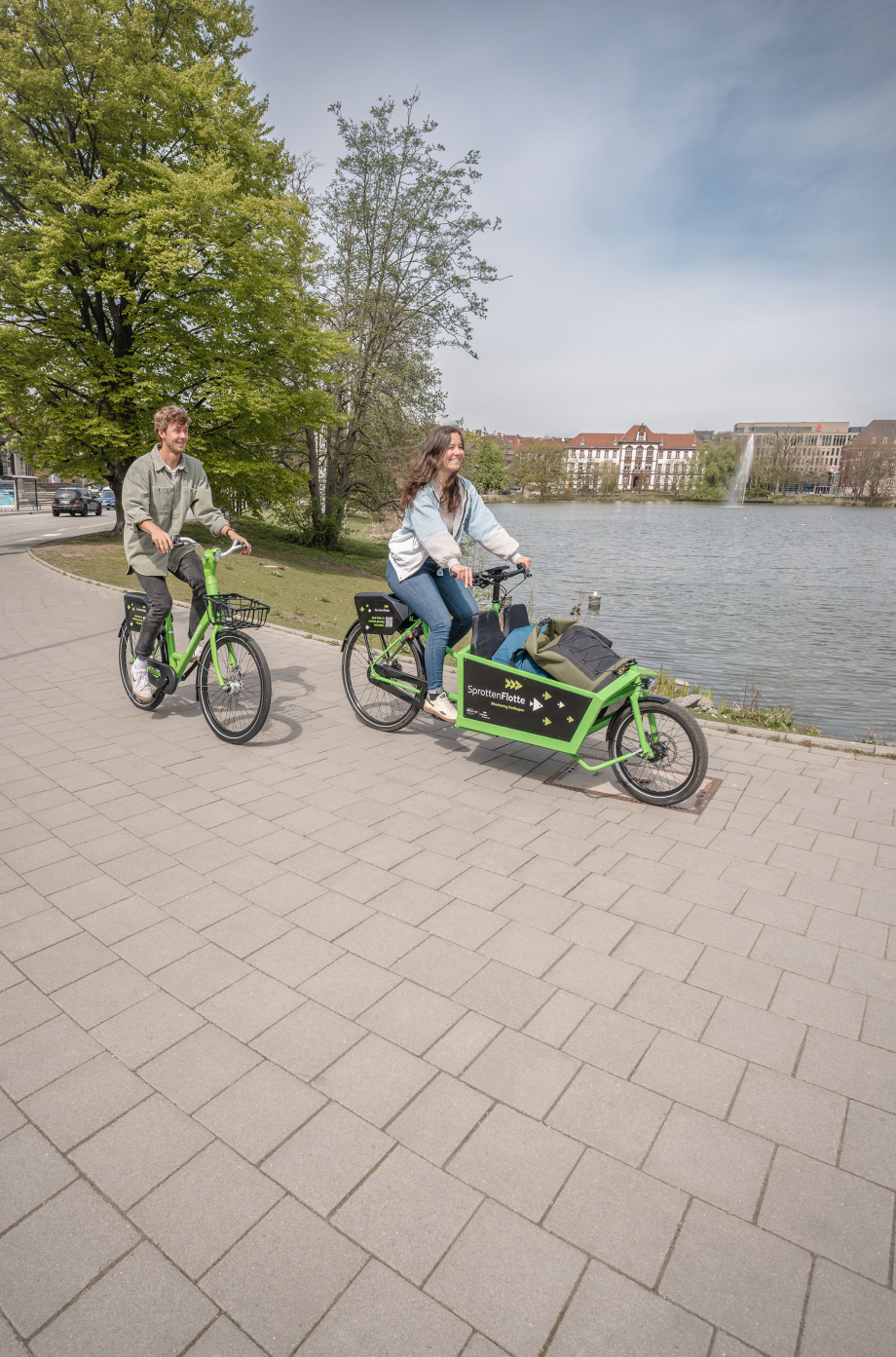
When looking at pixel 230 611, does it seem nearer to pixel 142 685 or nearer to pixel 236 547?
pixel 236 547

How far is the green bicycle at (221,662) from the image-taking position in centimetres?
509

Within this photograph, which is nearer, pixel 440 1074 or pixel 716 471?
pixel 440 1074

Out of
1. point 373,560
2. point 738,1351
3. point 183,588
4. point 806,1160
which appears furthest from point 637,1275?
point 373,560

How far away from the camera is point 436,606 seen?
5.07 meters

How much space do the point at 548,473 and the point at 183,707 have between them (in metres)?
137

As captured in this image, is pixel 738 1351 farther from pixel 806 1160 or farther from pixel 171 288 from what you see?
pixel 171 288

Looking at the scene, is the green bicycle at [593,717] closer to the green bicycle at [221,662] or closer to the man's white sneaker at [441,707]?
the man's white sneaker at [441,707]

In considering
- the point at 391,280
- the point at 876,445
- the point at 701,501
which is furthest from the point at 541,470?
the point at 391,280

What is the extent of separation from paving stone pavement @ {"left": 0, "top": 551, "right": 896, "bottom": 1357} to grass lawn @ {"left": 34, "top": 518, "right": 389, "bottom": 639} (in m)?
5.86

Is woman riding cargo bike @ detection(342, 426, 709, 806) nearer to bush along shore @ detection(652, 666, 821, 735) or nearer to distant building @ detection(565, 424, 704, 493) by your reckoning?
bush along shore @ detection(652, 666, 821, 735)

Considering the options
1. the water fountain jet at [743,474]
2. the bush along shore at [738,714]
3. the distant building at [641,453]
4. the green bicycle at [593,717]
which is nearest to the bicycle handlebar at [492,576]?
the green bicycle at [593,717]

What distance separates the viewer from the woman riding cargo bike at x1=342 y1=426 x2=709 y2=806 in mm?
4422

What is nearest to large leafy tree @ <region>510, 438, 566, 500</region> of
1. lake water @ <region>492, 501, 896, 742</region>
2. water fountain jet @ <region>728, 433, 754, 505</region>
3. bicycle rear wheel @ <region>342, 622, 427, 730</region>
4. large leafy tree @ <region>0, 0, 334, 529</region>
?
water fountain jet @ <region>728, 433, 754, 505</region>

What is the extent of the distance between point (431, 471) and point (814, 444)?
18732 cm
